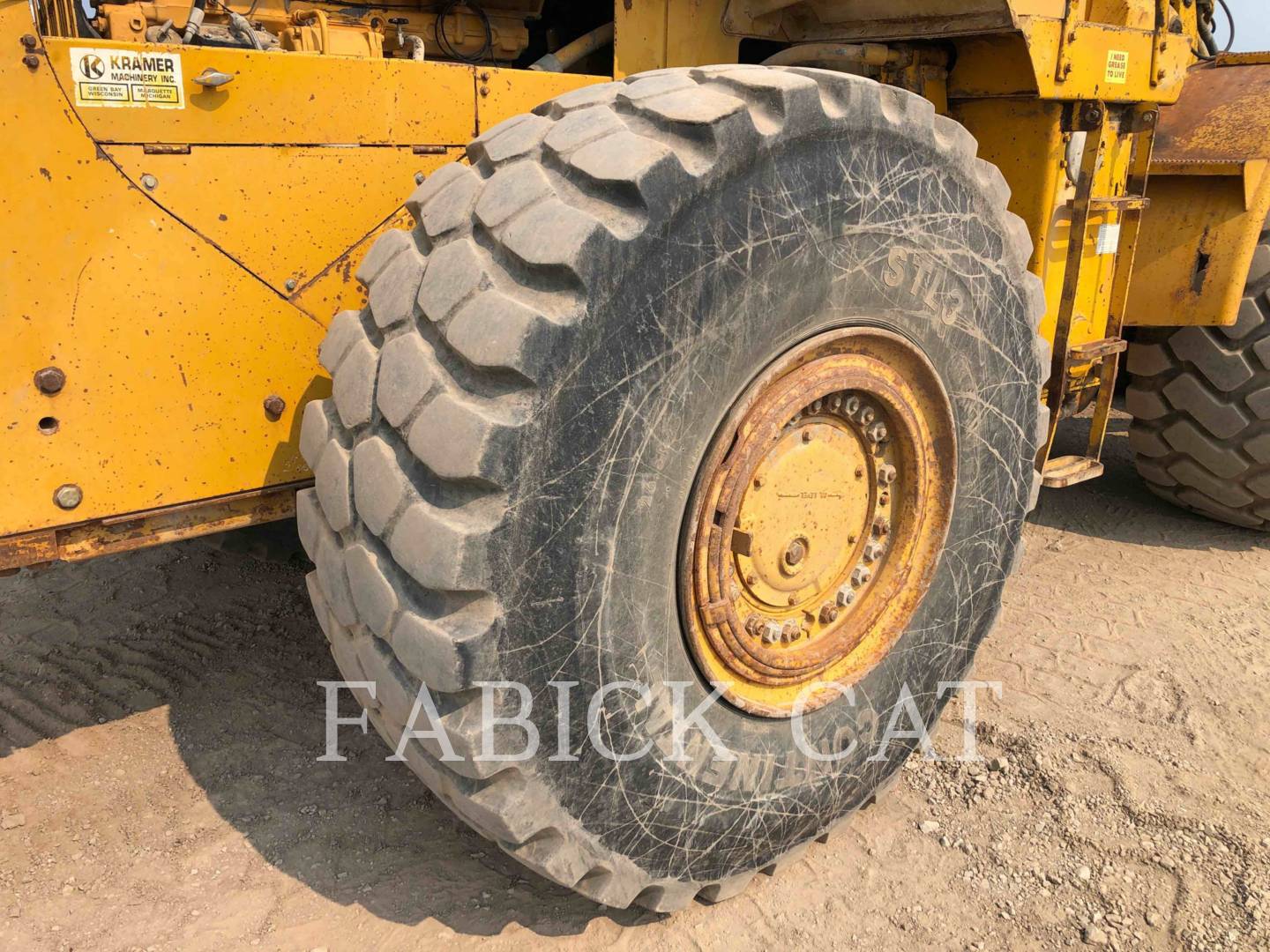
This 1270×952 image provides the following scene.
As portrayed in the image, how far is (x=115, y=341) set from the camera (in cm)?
206

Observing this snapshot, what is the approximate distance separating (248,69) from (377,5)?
3.85 ft

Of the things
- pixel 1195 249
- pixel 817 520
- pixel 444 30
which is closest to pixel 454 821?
pixel 817 520

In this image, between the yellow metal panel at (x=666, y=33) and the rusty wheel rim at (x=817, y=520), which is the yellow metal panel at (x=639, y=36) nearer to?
the yellow metal panel at (x=666, y=33)

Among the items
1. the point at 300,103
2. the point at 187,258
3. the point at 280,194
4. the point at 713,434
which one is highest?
the point at 300,103

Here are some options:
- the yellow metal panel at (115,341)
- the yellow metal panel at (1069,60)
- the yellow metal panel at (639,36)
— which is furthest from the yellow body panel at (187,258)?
the yellow metal panel at (1069,60)

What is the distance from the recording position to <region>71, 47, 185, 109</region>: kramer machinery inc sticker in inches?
76.7

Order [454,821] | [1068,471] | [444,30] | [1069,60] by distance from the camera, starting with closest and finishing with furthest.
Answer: [454,821] < [1069,60] < [444,30] < [1068,471]

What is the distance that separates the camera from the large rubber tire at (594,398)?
1721 millimetres

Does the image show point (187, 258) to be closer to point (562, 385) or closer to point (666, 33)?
point (562, 385)

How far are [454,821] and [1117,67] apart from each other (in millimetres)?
3023

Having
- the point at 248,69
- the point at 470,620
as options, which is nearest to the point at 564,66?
the point at 248,69

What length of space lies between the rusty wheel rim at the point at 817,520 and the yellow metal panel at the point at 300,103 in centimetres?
107

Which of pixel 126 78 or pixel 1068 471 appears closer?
pixel 126 78

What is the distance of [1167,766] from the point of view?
9.69 ft
